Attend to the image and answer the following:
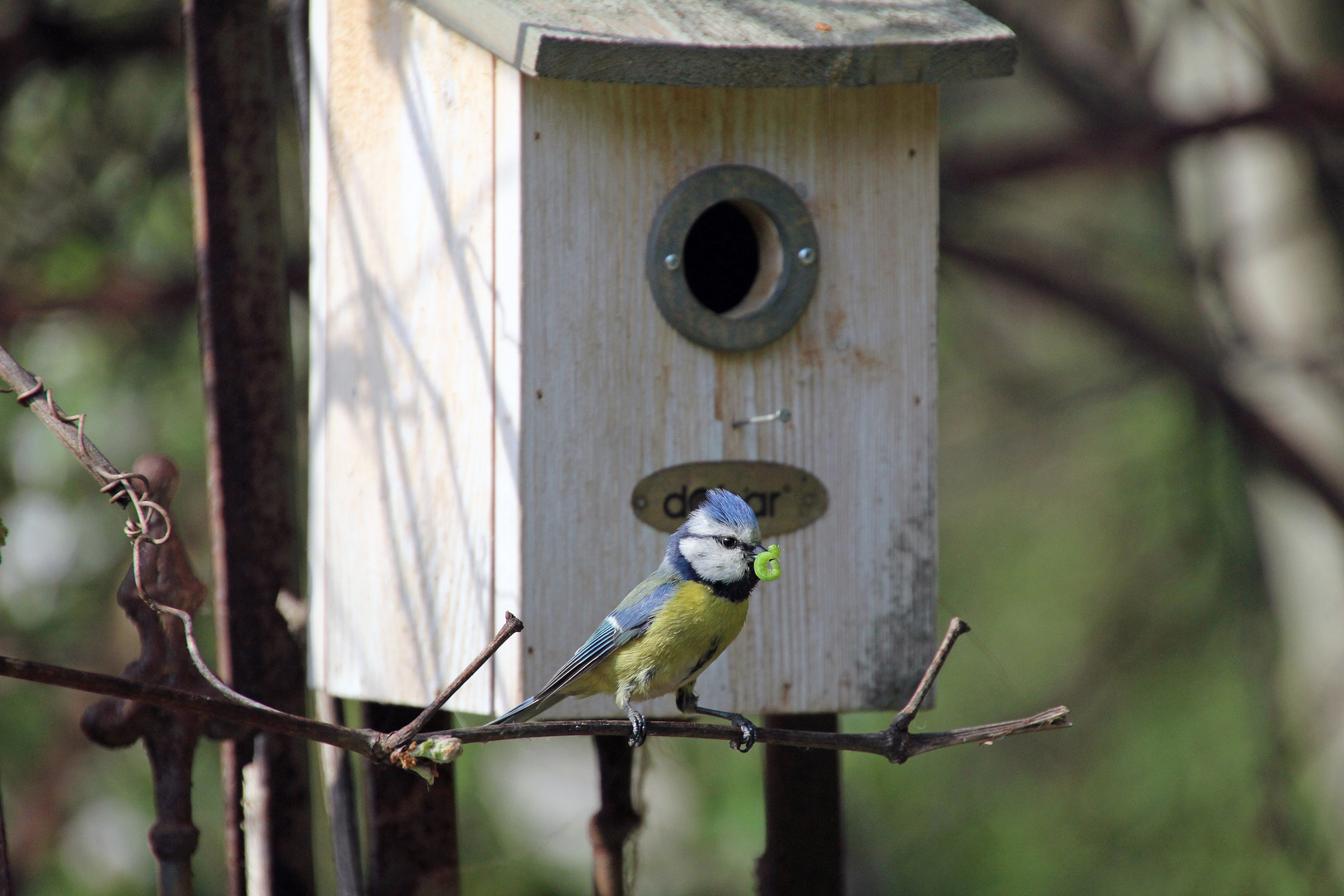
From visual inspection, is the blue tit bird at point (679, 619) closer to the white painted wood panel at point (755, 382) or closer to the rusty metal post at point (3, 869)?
the white painted wood panel at point (755, 382)

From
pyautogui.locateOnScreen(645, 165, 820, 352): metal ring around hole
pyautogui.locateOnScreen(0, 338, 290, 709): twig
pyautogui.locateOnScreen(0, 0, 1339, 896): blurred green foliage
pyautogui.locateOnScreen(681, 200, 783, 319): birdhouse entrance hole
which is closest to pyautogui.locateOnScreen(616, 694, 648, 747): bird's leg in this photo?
pyautogui.locateOnScreen(0, 338, 290, 709): twig

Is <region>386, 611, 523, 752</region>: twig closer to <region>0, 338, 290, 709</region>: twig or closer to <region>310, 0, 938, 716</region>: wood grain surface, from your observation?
<region>0, 338, 290, 709</region>: twig

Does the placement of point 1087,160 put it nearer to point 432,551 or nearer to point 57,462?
point 432,551

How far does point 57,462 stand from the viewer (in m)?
4.14

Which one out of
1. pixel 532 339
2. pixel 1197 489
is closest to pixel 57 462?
pixel 532 339

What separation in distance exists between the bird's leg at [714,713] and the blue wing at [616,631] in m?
0.17

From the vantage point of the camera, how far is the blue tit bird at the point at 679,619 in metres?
2.01

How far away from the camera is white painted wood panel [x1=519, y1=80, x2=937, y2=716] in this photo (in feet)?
7.40

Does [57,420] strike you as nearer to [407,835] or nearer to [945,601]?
[407,835]

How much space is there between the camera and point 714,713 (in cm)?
210

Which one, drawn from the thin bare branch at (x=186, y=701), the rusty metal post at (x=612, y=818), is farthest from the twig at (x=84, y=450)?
the rusty metal post at (x=612, y=818)

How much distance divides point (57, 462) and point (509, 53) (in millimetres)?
2552

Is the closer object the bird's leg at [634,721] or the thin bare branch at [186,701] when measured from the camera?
the thin bare branch at [186,701]

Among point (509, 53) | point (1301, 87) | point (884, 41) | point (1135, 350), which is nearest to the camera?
point (509, 53)
